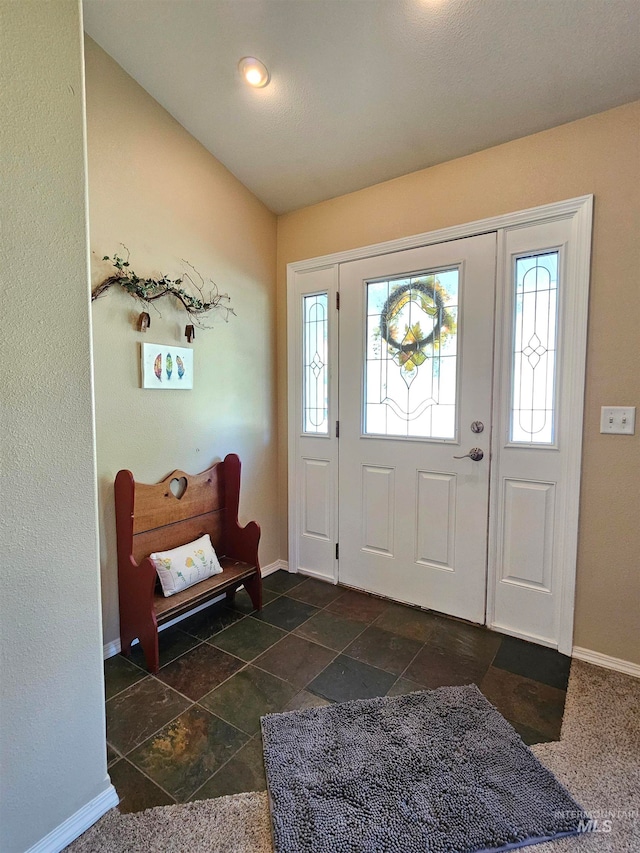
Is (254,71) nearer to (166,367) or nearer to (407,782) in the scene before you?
(166,367)

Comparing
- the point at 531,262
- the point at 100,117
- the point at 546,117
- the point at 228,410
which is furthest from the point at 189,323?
the point at 546,117

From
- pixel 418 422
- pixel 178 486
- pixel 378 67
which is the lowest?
pixel 178 486

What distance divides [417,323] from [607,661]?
1.89 m

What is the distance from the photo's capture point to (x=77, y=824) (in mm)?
1168

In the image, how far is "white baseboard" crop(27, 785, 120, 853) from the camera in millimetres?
1108

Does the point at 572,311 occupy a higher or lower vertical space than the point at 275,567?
higher

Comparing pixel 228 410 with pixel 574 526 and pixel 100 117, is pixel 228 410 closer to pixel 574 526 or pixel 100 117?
pixel 100 117

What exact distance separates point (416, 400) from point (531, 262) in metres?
0.89

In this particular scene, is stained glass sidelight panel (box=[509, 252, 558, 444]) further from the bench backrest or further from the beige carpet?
the bench backrest

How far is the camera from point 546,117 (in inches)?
73.4

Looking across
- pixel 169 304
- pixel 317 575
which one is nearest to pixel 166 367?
pixel 169 304

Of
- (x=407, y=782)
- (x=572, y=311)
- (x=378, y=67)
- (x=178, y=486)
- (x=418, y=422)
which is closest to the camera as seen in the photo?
(x=407, y=782)

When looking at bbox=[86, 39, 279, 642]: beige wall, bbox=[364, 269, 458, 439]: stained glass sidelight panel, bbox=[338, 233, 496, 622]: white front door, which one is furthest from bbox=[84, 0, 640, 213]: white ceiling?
bbox=[364, 269, 458, 439]: stained glass sidelight panel

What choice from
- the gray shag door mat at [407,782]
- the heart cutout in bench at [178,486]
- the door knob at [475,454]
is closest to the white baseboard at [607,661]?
the gray shag door mat at [407,782]
